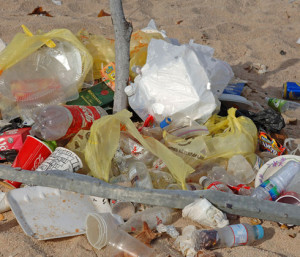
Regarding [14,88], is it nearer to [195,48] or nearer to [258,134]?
[195,48]

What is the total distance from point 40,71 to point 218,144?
1.26 metres

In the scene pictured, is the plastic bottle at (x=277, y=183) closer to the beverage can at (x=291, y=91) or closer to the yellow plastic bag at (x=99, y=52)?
the beverage can at (x=291, y=91)

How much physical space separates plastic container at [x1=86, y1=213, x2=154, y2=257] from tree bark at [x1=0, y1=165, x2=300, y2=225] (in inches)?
6.1

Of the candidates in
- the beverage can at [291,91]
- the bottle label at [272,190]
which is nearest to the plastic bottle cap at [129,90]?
the bottle label at [272,190]

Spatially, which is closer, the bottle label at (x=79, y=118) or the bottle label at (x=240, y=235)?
the bottle label at (x=240, y=235)

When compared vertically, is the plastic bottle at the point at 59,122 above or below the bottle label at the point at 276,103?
above

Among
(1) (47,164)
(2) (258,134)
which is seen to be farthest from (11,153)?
(2) (258,134)

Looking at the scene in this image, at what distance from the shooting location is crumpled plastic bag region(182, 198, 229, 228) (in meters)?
1.79

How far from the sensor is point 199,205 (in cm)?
180

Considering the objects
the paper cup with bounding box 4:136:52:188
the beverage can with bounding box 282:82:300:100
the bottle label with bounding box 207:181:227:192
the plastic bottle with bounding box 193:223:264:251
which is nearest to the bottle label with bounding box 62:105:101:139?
the paper cup with bounding box 4:136:52:188

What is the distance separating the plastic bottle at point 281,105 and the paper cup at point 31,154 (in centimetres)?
173

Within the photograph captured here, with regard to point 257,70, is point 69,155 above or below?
above

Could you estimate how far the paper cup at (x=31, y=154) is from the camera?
2.08m

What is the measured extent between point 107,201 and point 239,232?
618mm
